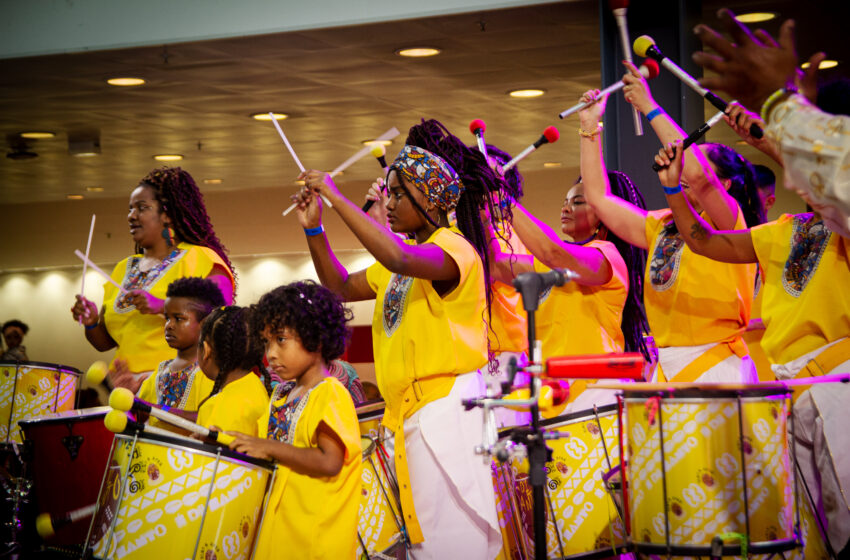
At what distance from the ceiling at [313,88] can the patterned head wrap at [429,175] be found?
2.24 m

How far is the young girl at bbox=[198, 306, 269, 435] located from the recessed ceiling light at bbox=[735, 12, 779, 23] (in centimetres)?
324

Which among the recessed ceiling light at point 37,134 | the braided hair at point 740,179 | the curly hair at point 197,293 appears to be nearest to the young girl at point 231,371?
the curly hair at point 197,293

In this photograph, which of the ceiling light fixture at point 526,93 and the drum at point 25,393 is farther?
the ceiling light fixture at point 526,93

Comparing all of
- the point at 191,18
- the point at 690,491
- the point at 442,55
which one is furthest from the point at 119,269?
the point at 690,491

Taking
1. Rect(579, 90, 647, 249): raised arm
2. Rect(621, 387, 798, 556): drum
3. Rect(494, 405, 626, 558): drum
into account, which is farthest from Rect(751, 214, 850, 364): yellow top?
Rect(579, 90, 647, 249): raised arm

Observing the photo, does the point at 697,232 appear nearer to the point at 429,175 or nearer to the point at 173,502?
the point at 429,175

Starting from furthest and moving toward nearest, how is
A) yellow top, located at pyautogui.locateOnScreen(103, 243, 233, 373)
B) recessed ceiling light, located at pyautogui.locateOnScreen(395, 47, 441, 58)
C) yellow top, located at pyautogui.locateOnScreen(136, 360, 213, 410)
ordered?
recessed ceiling light, located at pyautogui.locateOnScreen(395, 47, 441, 58), yellow top, located at pyautogui.locateOnScreen(103, 243, 233, 373), yellow top, located at pyautogui.locateOnScreen(136, 360, 213, 410)

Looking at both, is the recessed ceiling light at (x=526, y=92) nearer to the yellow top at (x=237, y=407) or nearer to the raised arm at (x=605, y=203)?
the raised arm at (x=605, y=203)

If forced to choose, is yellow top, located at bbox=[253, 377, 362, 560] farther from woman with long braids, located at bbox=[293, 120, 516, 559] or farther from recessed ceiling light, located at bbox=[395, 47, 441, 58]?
recessed ceiling light, located at bbox=[395, 47, 441, 58]

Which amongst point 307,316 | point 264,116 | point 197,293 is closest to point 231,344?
point 307,316

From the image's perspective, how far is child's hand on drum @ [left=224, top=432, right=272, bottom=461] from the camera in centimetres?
268

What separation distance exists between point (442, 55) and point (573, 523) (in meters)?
3.61

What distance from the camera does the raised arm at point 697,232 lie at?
294cm

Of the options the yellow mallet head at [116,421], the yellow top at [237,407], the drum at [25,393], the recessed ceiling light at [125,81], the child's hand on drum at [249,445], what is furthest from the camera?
the recessed ceiling light at [125,81]
